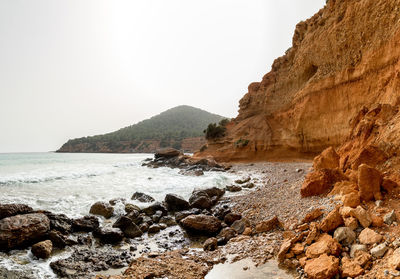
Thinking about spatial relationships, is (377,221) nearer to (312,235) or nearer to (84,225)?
(312,235)

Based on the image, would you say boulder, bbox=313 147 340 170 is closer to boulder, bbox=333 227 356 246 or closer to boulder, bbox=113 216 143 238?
boulder, bbox=333 227 356 246

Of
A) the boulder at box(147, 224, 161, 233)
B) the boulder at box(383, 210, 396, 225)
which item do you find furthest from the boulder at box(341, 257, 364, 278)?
the boulder at box(147, 224, 161, 233)

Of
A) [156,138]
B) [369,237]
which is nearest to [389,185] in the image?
[369,237]

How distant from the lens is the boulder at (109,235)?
712 cm

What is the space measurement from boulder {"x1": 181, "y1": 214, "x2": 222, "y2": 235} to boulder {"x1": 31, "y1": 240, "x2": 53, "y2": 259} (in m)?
4.18

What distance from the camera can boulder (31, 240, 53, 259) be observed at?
18.9 ft

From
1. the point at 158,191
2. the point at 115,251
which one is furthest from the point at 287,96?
the point at 115,251

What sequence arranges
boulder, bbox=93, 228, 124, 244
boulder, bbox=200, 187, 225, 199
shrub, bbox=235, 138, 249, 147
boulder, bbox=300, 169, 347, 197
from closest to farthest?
boulder, bbox=93, 228, 124, 244, boulder, bbox=300, 169, 347, 197, boulder, bbox=200, 187, 225, 199, shrub, bbox=235, 138, 249, 147

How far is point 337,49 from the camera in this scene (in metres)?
18.9

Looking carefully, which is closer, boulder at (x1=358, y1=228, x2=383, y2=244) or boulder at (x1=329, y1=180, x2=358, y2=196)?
boulder at (x1=358, y1=228, x2=383, y2=244)

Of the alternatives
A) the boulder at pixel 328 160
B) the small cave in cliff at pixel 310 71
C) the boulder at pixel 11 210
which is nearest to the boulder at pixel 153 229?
the boulder at pixel 11 210

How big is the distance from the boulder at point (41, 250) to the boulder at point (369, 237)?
25.2 feet

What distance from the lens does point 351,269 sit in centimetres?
375

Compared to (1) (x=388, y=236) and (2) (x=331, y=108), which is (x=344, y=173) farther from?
(2) (x=331, y=108)
